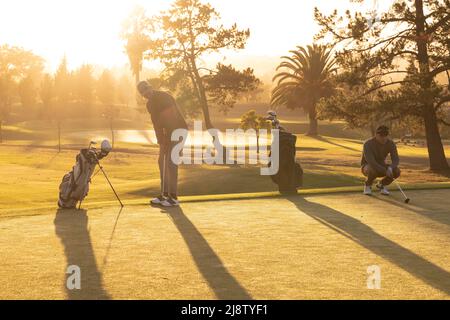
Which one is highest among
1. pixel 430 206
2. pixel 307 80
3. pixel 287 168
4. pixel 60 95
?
pixel 307 80

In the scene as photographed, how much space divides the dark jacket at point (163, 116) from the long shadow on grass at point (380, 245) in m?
2.72

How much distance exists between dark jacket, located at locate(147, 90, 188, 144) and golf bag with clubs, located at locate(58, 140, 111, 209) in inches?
41.3

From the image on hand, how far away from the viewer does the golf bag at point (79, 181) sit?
476 inches

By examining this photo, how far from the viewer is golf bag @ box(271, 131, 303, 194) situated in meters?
14.6

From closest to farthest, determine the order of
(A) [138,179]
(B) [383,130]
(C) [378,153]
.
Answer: (B) [383,130]
(C) [378,153]
(A) [138,179]

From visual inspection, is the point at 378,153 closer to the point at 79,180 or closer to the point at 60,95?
the point at 79,180

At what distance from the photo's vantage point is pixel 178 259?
712 cm

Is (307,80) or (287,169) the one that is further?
(307,80)

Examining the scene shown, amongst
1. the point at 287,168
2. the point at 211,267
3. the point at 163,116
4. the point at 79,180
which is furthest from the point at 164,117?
the point at 211,267

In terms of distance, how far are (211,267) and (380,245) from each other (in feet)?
7.69

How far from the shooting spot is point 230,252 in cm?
753

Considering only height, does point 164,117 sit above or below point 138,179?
above

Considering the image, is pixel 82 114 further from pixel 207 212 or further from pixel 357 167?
pixel 207 212

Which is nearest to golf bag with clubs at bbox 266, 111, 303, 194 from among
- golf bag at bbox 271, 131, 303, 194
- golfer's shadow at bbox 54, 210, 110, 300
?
golf bag at bbox 271, 131, 303, 194
